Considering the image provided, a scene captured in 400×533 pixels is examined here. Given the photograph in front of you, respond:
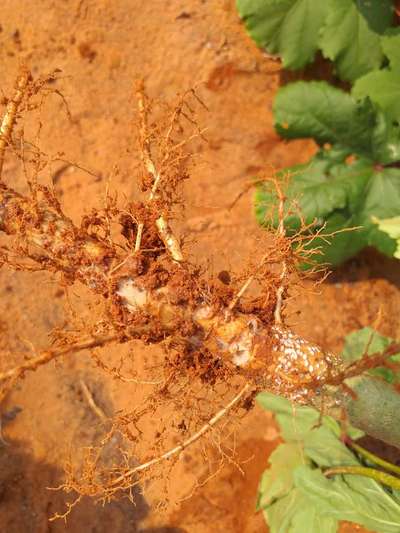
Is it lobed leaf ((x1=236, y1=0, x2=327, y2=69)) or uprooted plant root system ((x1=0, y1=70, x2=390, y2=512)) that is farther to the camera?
lobed leaf ((x1=236, y1=0, x2=327, y2=69))

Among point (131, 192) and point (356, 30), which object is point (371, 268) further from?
point (131, 192)

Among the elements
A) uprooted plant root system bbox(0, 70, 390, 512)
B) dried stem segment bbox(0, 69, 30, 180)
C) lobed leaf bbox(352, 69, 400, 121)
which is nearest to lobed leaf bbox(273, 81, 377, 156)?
lobed leaf bbox(352, 69, 400, 121)

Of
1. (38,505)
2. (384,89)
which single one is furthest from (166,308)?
(384,89)

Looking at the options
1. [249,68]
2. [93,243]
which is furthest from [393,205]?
[93,243]

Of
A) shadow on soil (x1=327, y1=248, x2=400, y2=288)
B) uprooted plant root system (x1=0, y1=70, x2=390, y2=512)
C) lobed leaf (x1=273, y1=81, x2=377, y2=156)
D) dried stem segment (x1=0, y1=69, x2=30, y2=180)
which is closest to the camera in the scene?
uprooted plant root system (x1=0, y1=70, x2=390, y2=512)

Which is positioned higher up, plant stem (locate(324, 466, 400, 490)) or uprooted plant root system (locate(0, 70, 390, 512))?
uprooted plant root system (locate(0, 70, 390, 512))

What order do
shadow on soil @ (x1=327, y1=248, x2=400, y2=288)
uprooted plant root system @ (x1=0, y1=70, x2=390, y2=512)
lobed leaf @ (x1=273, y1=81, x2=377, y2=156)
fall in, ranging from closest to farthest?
uprooted plant root system @ (x1=0, y1=70, x2=390, y2=512) < lobed leaf @ (x1=273, y1=81, x2=377, y2=156) < shadow on soil @ (x1=327, y1=248, x2=400, y2=288)

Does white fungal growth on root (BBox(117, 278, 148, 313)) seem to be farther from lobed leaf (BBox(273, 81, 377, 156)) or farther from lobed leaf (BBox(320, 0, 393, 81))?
lobed leaf (BBox(320, 0, 393, 81))

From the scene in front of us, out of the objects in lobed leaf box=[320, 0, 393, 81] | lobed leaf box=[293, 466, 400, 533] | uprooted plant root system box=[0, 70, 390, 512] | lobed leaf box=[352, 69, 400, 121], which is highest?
lobed leaf box=[320, 0, 393, 81]
